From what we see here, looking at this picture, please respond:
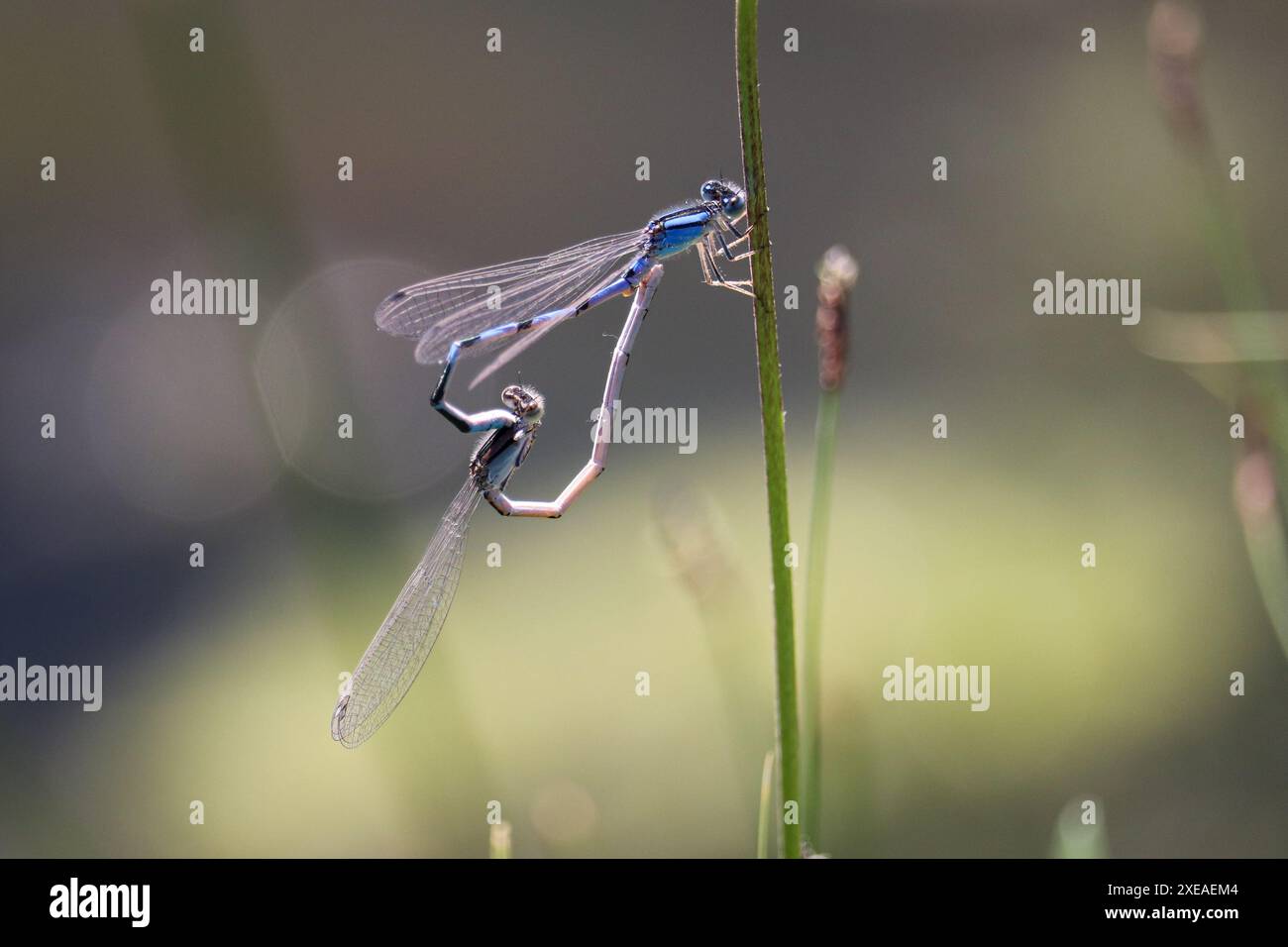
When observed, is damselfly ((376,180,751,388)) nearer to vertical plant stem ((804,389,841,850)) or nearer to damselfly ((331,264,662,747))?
damselfly ((331,264,662,747))

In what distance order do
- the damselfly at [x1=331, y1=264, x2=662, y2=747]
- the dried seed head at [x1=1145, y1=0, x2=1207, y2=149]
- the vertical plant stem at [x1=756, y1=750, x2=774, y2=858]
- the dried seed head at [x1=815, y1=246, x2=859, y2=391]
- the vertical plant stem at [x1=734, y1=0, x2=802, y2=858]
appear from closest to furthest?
1. the vertical plant stem at [x1=734, y1=0, x2=802, y2=858]
2. the vertical plant stem at [x1=756, y1=750, x2=774, y2=858]
3. the dried seed head at [x1=815, y1=246, x2=859, y2=391]
4. the damselfly at [x1=331, y1=264, x2=662, y2=747]
5. the dried seed head at [x1=1145, y1=0, x2=1207, y2=149]

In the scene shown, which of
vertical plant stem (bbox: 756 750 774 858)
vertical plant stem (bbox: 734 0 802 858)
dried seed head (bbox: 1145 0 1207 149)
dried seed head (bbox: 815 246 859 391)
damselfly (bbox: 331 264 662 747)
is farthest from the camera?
dried seed head (bbox: 1145 0 1207 149)

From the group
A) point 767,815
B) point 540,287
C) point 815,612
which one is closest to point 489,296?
point 540,287

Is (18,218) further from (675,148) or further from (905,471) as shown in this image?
(905,471)

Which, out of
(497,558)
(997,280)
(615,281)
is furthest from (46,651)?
(997,280)

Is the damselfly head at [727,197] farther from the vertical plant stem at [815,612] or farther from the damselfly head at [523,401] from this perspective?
the damselfly head at [523,401]

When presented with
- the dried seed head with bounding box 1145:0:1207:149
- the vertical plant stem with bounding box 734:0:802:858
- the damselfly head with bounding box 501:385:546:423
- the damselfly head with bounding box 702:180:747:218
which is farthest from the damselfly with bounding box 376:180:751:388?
the dried seed head with bounding box 1145:0:1207:149
